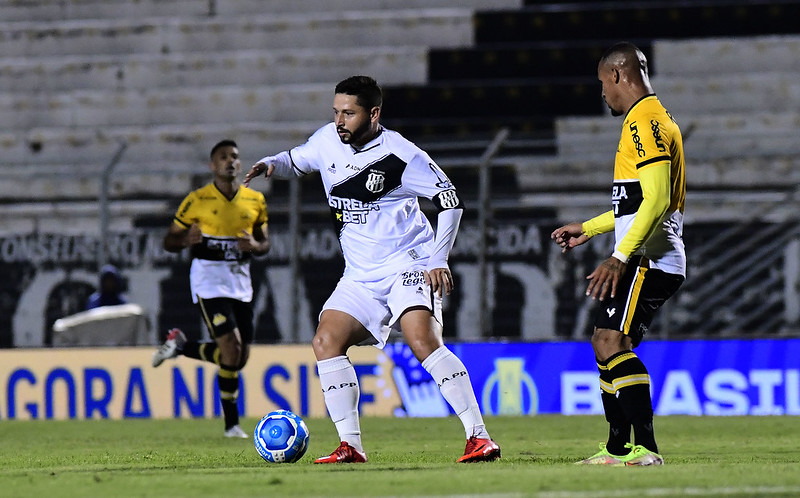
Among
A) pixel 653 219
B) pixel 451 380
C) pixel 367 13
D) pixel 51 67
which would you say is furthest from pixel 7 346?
pixel 653 219

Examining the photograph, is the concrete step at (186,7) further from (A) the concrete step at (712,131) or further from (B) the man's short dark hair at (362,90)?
(B) the man's short dark hair at (362,90)

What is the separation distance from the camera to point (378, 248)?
6371 millimetres

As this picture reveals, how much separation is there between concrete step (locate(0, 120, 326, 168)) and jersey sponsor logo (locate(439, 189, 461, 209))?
10.6 m

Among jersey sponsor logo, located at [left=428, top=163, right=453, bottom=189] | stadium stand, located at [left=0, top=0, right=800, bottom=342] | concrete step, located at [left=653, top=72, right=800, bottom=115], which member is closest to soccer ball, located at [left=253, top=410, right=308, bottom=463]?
jersey sponsor logo, located at [left=428, top=163, right=453, bottom=189]

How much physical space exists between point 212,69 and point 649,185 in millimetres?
13905

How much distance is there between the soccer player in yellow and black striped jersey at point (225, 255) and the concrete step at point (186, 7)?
32.5ft

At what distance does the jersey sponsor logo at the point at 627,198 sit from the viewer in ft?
18.7

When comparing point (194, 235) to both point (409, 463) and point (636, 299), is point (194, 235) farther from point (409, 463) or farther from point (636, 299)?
point (636, 299)

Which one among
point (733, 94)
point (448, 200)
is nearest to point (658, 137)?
point (448, 200)

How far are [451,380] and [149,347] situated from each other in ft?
22.1

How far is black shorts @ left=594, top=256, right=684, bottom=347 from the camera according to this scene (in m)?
5.70

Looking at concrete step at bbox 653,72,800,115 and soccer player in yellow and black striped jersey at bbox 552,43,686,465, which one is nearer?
soccer player in yellow and black striped jersey at bbox 552,43,686,465

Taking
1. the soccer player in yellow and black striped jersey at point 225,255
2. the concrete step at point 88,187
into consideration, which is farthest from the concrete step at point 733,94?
the soccer player in yellow and black striped jersey at point 225,255

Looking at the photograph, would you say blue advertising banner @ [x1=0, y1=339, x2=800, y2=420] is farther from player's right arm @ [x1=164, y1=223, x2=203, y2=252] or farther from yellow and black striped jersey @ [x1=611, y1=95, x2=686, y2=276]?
yellow and black striped jersey @ [x1=611, y1=95, x2=686, y2=276]
